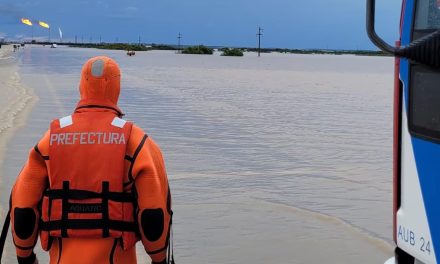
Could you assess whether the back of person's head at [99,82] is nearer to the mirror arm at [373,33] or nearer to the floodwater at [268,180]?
the mirror arm at [373,33]

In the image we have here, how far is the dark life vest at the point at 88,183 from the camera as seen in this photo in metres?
2.78

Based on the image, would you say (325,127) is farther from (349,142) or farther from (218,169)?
(218,169)

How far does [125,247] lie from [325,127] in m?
15.6

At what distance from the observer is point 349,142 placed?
1521 centimetres

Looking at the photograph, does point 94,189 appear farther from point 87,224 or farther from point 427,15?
point 427,15

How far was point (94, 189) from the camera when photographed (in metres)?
2.78

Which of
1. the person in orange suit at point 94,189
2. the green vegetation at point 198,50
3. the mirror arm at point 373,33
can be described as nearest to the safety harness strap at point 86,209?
the person in orange suit at point 94,189

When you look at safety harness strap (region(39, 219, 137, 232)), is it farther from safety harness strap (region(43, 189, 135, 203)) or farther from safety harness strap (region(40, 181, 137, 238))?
safety harness strap (region(43, 189, 135, 203))

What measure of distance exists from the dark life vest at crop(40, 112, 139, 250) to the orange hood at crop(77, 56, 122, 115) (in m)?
0.11

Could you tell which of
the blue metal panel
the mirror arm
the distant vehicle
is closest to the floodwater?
the distant vehicle

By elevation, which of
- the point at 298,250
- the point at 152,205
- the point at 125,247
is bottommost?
the point at 298,250

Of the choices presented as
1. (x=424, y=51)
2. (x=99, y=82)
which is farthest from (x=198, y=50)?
(x=424, y=51)

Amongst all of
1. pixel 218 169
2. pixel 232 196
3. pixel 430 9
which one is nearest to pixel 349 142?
pixel 218 169

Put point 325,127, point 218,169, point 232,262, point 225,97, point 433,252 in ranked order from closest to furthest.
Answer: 1. point 433,252
2. point 232,262
3. point 218,169
4. point 325,127
5. point 225,97
